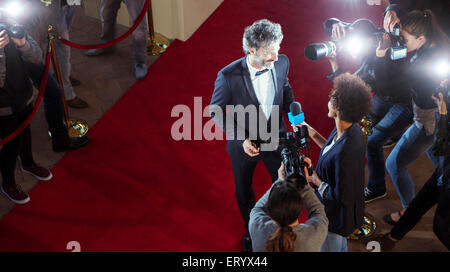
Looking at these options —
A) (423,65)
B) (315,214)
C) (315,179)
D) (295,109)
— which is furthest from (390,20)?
(315,214)

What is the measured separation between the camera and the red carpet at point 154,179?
403 centimetres

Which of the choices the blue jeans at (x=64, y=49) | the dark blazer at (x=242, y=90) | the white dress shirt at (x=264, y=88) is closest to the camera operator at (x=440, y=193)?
the dark blazer at (x=242, y=90)

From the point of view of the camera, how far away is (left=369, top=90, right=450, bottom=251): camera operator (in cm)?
326

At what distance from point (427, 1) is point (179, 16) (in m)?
2.67

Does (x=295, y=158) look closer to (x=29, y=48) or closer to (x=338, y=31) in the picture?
(x=338, y=31)

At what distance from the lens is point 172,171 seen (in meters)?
4.57

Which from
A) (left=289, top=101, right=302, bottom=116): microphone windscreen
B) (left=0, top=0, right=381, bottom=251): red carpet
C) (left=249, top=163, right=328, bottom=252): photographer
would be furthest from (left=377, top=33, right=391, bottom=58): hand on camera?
(left=249, top=163, right=328, bottom=252): photographer

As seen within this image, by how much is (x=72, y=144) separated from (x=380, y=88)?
2.74m

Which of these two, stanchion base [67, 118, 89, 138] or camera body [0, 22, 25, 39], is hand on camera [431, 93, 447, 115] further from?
stanchion base [67, 118, 89, 138]

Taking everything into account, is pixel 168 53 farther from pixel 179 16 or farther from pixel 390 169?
pixel 390 169

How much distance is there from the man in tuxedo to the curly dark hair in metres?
0.47

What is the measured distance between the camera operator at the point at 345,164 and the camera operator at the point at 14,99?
2304mm

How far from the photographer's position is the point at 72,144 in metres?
4.71
